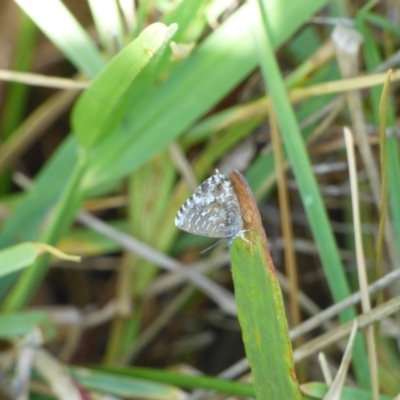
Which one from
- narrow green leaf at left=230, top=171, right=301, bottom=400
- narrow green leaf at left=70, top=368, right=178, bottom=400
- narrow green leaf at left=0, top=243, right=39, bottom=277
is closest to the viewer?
narrow green leaf at left=230, top=171, right=301, bottom=400

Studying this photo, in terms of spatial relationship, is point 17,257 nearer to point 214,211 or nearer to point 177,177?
point 214,211

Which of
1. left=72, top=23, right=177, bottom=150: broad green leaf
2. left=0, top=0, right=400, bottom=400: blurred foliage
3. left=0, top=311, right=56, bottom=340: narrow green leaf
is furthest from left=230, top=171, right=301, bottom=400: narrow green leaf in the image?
left=0, top=311, right=56, bottom=340: narrow green leaf

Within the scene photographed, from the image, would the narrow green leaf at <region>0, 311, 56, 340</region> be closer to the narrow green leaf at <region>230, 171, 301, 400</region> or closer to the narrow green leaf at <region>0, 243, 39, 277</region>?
the narrow green leaf at <region>0, 243, 39, 277</region>

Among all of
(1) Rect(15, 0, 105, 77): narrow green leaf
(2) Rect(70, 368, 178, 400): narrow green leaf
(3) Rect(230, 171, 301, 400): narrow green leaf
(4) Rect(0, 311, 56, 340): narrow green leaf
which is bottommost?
(3) Rect(230, 171, 301, 400): narrow green leaf

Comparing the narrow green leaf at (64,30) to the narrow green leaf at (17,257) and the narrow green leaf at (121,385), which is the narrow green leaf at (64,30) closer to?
the narrow green leaf at (17,257)

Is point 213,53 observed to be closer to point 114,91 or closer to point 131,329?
point 114,91

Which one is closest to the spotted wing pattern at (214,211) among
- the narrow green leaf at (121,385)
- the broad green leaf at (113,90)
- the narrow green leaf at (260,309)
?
the narrow green leaf at (260,309)

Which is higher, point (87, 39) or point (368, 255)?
point (87, 39)

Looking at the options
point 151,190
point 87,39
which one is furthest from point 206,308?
point 87,39
